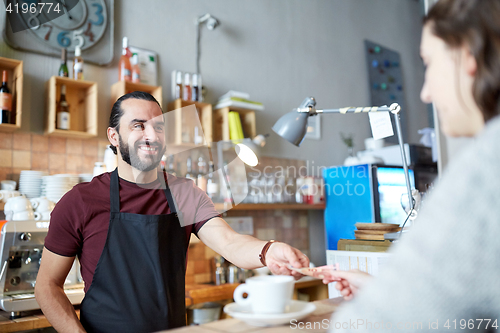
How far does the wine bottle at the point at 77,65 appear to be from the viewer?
2.52m

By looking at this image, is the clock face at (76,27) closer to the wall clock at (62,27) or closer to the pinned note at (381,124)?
the wall clock at (62,27)

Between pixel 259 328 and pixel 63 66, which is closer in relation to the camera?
pixel 259 328

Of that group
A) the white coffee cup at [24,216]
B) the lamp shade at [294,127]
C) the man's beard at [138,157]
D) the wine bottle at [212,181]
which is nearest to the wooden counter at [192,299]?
the white coffee cup at [24,216]

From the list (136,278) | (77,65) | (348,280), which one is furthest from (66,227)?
(77,65)

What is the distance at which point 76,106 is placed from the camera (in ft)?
8.61

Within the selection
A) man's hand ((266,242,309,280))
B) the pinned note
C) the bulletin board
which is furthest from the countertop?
the bulletin board

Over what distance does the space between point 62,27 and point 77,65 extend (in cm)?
33

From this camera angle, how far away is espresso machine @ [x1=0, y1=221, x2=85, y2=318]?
182cm

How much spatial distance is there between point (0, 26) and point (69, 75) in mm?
450

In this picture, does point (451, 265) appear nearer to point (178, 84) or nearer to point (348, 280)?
point (348, 280)

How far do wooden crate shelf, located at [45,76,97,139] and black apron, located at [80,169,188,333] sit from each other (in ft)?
3.49

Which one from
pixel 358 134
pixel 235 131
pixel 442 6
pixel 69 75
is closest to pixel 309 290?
pixel 235 131

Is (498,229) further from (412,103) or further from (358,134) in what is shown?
(412,103)

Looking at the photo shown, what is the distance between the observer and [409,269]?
450 millimetres
